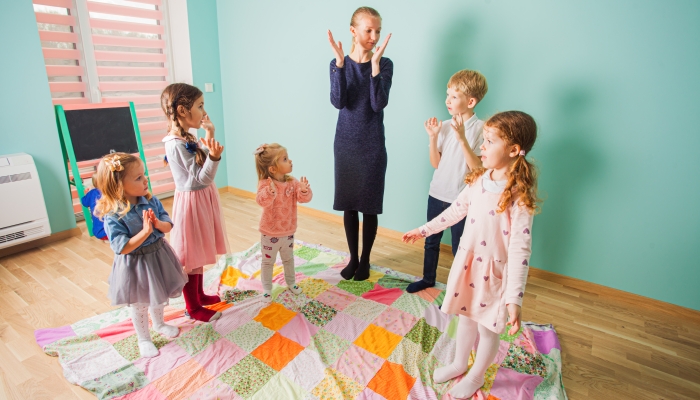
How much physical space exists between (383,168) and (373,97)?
396 millimetres

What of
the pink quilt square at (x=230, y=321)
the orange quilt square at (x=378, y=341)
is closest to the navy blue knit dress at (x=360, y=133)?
the orange quilt square at (x=378, y=341)

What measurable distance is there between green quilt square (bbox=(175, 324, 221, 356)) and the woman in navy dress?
94cm

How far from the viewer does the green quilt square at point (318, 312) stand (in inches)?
78.3

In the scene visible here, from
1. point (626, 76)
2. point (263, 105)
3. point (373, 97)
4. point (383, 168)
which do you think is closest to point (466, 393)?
point (383, 168)

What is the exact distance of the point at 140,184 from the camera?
60.9 inches

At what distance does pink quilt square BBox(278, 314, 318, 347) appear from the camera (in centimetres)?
184

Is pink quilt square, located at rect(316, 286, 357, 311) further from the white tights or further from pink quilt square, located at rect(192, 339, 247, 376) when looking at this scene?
the white tights

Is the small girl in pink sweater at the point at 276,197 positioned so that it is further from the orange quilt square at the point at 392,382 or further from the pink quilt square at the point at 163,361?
the orange quilt square at the point at 392,382

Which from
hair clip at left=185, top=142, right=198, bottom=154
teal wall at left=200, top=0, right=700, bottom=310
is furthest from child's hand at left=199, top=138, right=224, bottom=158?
teal wall at left=200, top=0, right=700, bottom=310

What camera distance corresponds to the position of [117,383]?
61.2 inches

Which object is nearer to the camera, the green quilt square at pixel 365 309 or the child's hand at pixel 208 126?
the child's hand at pixel 208 126

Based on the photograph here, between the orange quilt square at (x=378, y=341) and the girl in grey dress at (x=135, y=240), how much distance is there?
86cm

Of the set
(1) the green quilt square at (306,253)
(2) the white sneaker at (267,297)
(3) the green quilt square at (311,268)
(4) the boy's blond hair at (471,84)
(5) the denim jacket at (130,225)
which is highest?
(4) the boy's blond hair at (471,84)

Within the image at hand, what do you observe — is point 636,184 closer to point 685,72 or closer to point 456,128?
point 685,72
